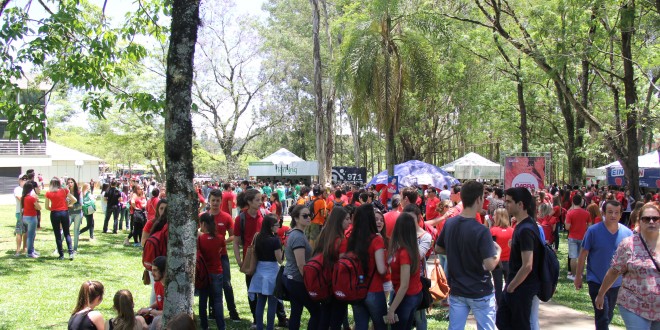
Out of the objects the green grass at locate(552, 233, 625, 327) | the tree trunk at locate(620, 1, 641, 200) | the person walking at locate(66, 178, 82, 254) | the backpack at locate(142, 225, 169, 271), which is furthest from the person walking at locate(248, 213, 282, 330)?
the tree trunk at locate(620, 1, 641, 200)

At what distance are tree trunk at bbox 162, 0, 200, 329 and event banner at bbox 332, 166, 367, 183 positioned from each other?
20.2 metres

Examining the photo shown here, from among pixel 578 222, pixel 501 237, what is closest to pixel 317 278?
pixel 501 237

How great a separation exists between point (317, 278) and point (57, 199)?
7827 mm

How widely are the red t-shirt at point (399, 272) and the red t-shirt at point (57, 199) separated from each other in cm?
819

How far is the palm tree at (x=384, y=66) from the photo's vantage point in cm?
1930

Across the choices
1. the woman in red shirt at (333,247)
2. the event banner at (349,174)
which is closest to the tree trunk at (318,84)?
the event banner at (349,174)

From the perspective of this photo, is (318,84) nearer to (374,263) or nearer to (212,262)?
(212,262)

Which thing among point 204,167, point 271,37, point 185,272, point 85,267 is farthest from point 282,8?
point 185,272

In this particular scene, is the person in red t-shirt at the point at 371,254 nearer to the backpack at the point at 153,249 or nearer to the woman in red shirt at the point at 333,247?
the woman in red shirt at the point at 333,247

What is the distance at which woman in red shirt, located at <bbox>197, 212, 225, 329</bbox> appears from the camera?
256 inches

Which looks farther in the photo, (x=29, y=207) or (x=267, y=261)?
(x=29, y=207)

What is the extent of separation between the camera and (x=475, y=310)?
16.3 ft

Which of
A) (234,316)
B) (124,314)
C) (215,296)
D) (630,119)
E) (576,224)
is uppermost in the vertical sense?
(630,119)

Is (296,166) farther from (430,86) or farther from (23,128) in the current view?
(23,128)
